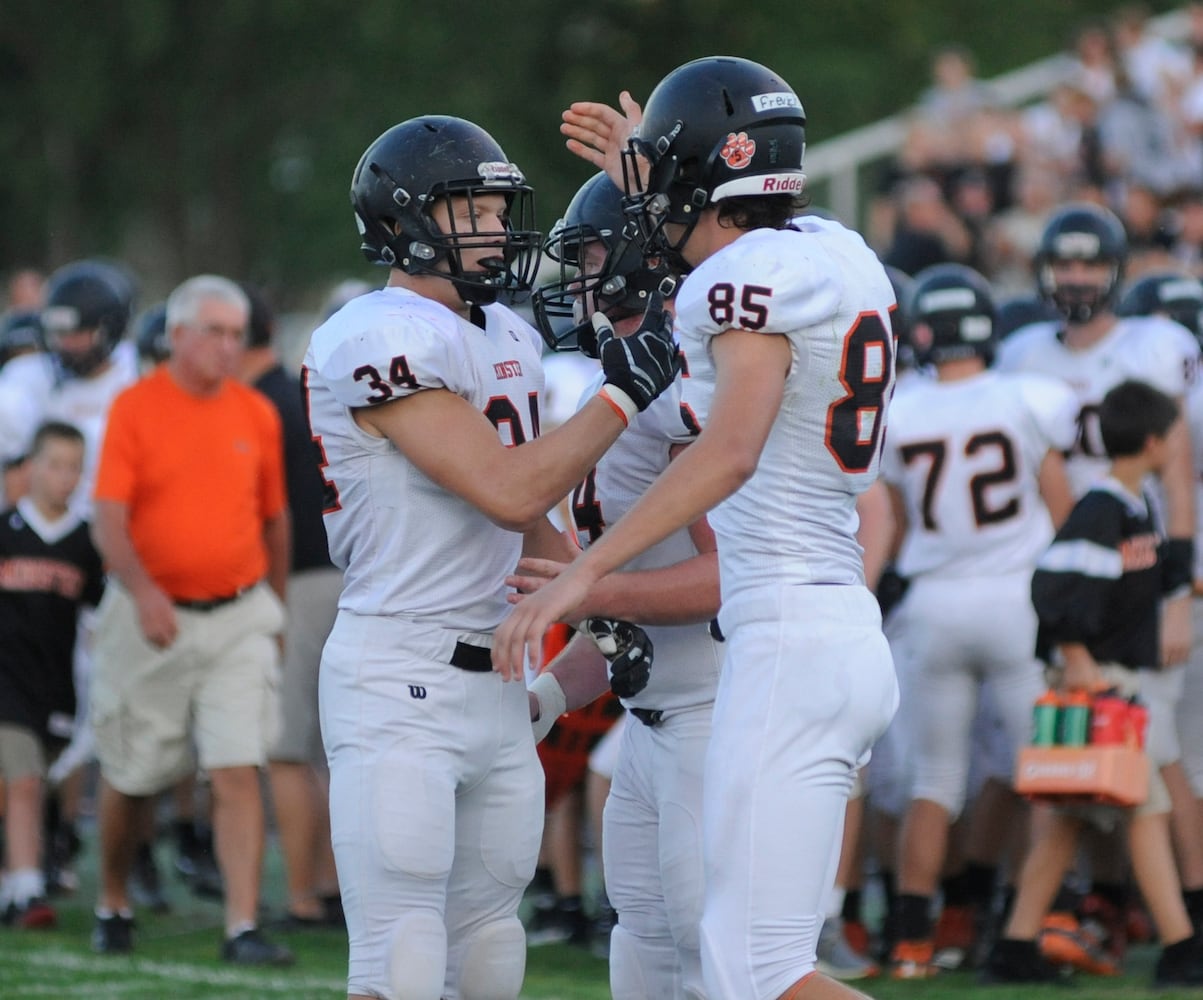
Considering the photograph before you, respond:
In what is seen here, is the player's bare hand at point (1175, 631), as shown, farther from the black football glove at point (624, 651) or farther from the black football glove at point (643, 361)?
the black football glove at point (643, 361)

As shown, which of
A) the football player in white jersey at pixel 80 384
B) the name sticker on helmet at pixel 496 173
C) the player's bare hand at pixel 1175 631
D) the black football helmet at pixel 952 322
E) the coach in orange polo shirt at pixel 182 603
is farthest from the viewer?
the football player in white jersey at pixel 80 384

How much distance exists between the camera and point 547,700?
451 centimetres

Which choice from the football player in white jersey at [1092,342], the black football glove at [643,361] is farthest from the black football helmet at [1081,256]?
the black football glove at [643,361]

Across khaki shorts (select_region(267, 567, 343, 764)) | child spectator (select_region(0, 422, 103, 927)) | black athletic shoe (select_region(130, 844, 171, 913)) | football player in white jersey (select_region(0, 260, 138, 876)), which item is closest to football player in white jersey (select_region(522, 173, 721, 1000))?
khaki shorts (select_region(267, 567, 343, 764))

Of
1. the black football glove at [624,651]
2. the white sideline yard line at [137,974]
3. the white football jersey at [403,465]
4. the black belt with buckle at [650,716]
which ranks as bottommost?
the white sideline yard line at [137,974]

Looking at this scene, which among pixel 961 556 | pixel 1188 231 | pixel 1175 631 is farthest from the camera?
pixel 1188 231

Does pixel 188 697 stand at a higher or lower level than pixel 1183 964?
higher

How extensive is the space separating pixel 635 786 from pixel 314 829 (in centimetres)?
305

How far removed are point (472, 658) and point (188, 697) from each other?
3004 millimetres

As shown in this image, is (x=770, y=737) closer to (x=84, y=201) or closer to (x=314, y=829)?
(x=314, y=829)

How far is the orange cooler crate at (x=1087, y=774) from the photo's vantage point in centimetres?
571

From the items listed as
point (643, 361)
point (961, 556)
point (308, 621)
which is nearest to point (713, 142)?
point (643, 361)

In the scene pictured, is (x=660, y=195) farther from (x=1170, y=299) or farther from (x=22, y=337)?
(x=22, y=337)

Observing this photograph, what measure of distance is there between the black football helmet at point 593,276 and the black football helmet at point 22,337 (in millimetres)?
5149
